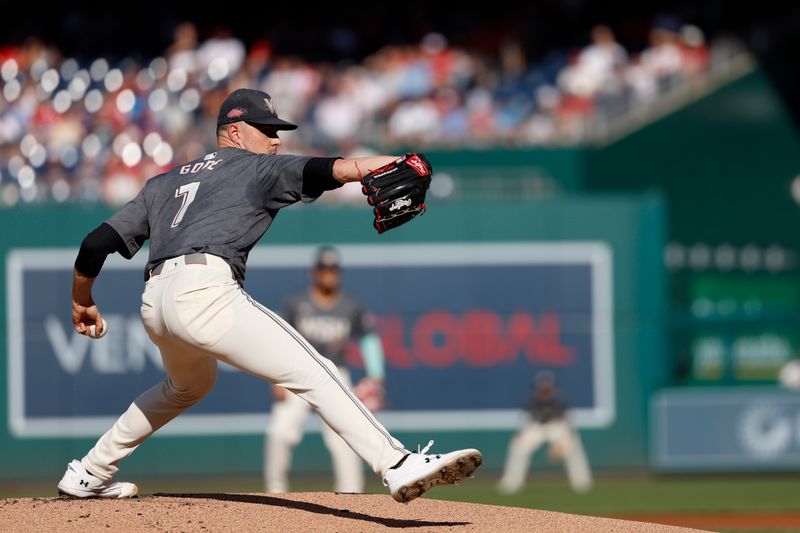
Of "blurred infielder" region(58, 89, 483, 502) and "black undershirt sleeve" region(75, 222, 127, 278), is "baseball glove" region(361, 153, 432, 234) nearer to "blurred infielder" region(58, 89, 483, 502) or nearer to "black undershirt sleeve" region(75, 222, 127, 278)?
"blurred infielder" region(58, 89, 483, 502)

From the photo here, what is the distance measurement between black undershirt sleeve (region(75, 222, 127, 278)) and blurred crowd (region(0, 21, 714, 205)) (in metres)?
7.43

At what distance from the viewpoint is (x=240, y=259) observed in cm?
497

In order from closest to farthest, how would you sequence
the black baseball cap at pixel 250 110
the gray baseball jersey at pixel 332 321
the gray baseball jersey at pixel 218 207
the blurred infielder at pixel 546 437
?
the gray baseball jersey at pixel 218 207
the black baseball cap at pixel 250 110
the gray baseball jersey at pixel 332 321
the blurred infielder at pixel 546 437

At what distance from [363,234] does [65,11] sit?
734 centimetres

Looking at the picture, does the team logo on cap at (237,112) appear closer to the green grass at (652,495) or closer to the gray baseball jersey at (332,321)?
the gray baseball jersey at (332,321)

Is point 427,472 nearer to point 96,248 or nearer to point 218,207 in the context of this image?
point 218,207

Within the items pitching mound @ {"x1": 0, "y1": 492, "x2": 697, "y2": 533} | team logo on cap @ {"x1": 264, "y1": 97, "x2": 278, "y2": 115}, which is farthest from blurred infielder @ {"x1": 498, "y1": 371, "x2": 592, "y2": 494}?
team logo on cap @ {"x1": 264, "y1": 97, "x2": 278, "y2": 115}

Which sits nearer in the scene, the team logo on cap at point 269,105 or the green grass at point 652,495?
the team logo on cap at point 269,105

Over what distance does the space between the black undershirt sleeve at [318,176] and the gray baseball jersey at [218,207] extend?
0.14ft

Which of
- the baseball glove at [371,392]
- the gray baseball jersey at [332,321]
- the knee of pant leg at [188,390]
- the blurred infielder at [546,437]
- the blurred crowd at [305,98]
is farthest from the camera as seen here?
the blurred crowd at [305,98]

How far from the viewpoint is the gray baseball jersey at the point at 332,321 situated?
9016 millimetres

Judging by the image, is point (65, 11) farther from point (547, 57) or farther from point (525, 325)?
point (525, 325)

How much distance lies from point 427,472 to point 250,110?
157 cm

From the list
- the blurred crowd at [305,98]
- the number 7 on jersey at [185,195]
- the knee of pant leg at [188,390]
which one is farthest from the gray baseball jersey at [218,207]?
the blurred crowd at [305,98]
